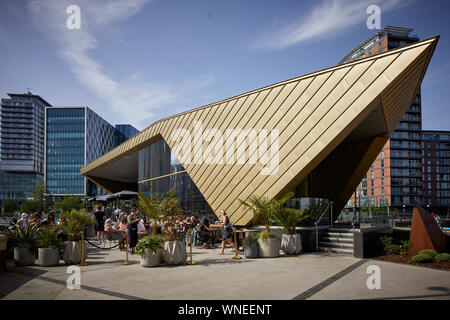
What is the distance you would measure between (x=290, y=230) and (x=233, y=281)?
5.01 m

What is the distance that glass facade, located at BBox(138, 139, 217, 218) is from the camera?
53.5 feet

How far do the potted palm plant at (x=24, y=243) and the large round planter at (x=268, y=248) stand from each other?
6.34m

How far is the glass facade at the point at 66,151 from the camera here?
94.8 metres

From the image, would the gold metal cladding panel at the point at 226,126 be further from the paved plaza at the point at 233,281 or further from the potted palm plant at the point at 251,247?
the paved plaza at the point at 233,281

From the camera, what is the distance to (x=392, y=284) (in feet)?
20.1

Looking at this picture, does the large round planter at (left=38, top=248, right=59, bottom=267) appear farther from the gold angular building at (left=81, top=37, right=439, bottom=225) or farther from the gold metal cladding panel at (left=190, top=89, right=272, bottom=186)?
the gold metal cladding panel at (left=190, top=89, right=272, bottom=186)

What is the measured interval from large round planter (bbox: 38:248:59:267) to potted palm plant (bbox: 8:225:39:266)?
0.40 meters

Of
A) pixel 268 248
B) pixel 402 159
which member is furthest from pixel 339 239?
pixel 402 159

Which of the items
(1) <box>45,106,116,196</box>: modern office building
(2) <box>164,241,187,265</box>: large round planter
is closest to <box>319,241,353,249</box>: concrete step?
(2) <box>164,241,187,265</box>: large round planter

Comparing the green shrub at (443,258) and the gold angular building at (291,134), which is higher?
the gold angular building at (291,134)

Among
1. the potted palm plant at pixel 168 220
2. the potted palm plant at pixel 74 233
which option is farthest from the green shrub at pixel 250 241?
the potted palm plant at pixel 74 233

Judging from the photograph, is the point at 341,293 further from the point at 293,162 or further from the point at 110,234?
the point at 110,234
